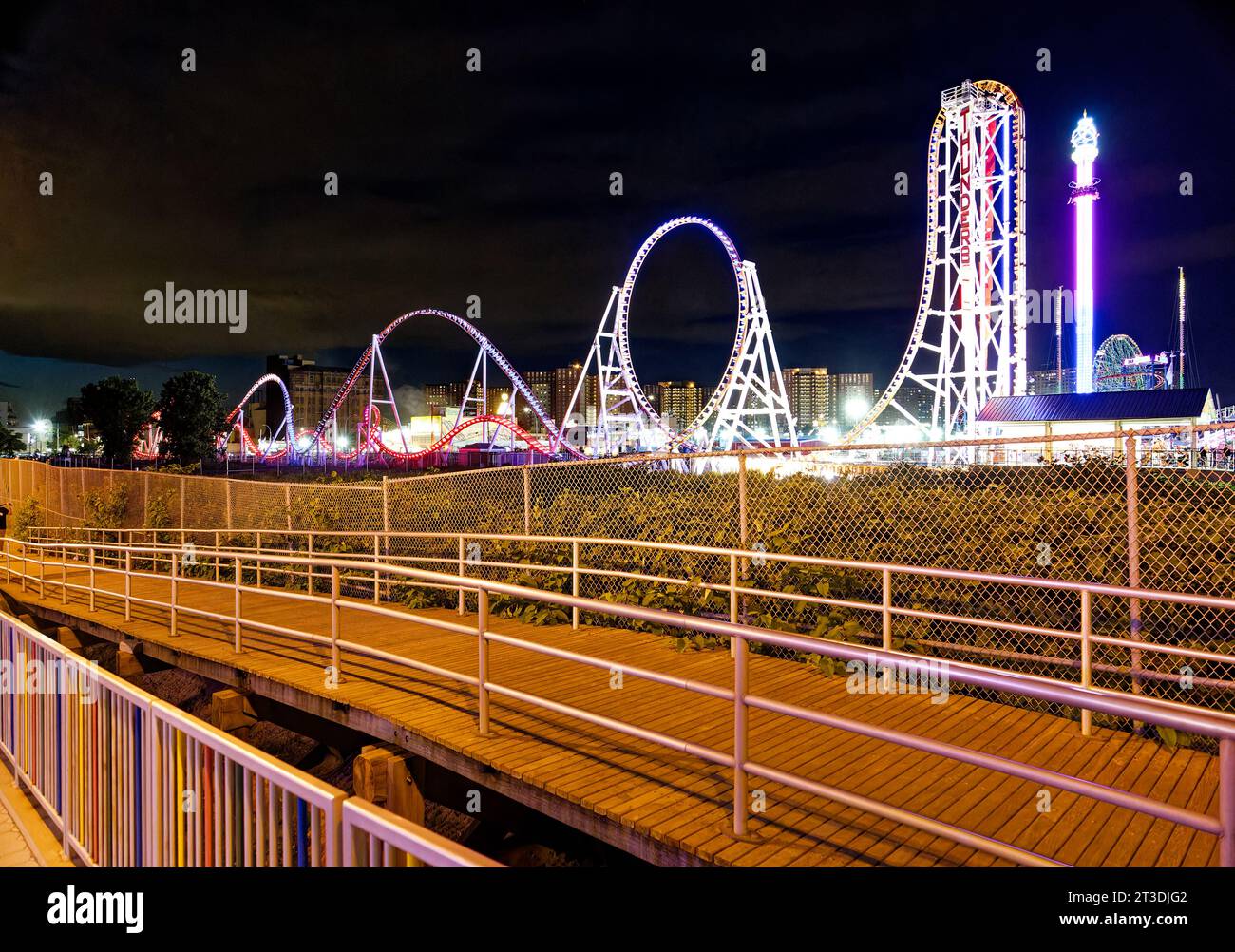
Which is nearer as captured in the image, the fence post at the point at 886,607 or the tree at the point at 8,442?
the fence post at the point at 886,607

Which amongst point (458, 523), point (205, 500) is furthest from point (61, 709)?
point (205, 500)

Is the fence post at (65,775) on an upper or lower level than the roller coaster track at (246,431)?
lower

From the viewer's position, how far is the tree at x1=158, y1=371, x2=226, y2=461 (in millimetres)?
70688

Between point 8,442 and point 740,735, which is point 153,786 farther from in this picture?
point 8,442

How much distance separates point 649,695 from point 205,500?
46.9 feet

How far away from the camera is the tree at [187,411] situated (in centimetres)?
7069

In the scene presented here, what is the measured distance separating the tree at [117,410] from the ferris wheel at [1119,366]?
307ft

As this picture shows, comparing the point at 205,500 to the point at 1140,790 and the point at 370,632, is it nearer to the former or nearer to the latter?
the point at 370,632

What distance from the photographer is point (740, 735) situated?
359 cm

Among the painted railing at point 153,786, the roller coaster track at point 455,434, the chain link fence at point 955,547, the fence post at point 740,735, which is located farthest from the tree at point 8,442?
the fence post at point 740,735

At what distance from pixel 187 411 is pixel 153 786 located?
7744cm
